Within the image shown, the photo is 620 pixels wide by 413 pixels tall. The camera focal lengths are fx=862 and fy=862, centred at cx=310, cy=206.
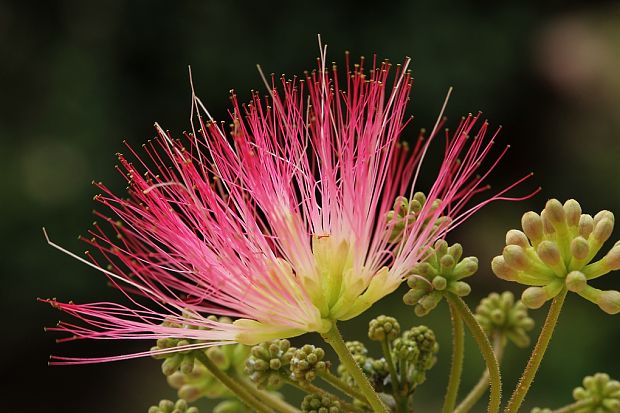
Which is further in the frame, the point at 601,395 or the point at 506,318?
the point at 506,318

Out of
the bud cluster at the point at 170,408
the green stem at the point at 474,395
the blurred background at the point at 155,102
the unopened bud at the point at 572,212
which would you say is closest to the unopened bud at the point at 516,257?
the unopened bud at the point at 572,212

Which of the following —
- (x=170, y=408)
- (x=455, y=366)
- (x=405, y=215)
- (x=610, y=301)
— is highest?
(x=405, y=215)

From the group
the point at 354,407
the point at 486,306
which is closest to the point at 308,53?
the point at 486,306

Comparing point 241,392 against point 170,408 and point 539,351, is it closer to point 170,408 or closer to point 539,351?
point 170,408

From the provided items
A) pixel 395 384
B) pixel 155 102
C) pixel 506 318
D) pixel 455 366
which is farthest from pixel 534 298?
pixel 155 102

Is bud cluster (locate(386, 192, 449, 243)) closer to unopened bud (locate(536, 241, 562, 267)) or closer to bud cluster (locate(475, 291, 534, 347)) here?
unopened bud (locate(536, 241, 562, 267))

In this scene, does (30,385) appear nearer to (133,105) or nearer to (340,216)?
(133,105)
